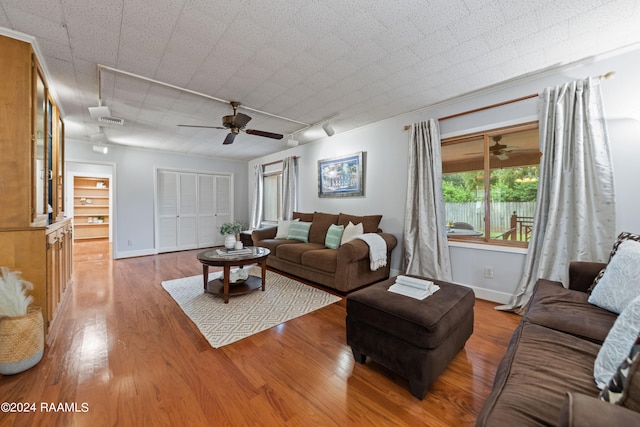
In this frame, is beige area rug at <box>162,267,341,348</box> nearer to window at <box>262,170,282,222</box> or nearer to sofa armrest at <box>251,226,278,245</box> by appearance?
sofa armrest at <box>251,226,278,245</box>

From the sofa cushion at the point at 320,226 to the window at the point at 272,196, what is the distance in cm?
198

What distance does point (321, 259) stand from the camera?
11.1ft

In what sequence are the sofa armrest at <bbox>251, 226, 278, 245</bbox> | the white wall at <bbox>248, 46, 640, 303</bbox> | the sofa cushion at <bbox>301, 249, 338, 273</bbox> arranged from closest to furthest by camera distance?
the white wall at <bbox>248, 46, 640, 303</bbox> < the sofa cushion at <bbox>301, 249, 338, 273</bbox> < the sofa armrest at <bbox>251, 226, 278, 245</bbox>

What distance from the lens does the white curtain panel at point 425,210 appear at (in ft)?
10.8

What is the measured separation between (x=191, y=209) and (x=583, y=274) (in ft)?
23.0

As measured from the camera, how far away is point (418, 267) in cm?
352

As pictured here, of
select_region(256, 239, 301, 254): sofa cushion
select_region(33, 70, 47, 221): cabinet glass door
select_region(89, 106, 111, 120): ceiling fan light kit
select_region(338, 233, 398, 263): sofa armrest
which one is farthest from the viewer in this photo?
select_region(256, 239, 301, 254): sofa cushion

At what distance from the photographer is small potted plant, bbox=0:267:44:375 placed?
66.7 inches

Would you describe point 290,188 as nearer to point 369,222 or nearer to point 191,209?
point 369,222

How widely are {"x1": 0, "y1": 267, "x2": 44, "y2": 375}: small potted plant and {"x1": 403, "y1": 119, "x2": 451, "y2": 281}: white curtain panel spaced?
3643mm

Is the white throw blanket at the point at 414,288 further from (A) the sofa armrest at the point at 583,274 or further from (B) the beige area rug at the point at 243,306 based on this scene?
(B) the beige area rug at the point at 243,306

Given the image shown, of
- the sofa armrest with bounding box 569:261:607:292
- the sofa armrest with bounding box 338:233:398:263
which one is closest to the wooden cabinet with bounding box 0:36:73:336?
the sofa armrest with bounding box 338:233:398:263

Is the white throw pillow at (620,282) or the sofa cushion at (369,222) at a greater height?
the sofa cushion at (369,222)

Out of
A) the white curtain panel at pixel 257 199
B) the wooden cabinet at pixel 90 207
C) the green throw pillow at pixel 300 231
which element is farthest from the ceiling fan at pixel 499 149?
the wooden cabinet at pixel 90 207
